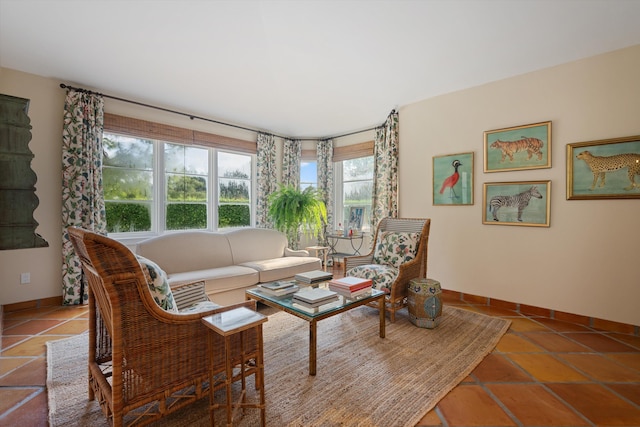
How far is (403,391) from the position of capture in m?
1.68

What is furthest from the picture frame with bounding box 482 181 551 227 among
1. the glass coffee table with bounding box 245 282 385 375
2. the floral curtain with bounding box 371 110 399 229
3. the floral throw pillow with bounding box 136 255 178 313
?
the floral throw pillow with bounding box 136 255 178 313

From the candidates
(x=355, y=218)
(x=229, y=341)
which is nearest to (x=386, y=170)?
(x=355, y=218)

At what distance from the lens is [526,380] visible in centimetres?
181

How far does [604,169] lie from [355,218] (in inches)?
126

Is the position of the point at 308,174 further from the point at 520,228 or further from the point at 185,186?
the point at 520,228

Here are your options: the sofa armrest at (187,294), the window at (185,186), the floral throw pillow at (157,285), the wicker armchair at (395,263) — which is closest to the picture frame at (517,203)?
the wicker armchair at (395,263)

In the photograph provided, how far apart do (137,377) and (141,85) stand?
128 inches

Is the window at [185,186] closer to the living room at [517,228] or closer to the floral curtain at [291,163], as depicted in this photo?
the living room at [517,228]

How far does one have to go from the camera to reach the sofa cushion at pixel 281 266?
10.5ft

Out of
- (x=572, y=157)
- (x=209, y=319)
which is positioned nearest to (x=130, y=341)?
(x=209, y=319)

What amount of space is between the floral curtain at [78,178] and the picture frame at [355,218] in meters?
3.61

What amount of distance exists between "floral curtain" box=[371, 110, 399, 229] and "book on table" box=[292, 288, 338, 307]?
2287 mm

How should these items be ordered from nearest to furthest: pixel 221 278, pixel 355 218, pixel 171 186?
pixel 221 278 < pixel 171 186 < pixel 355 218

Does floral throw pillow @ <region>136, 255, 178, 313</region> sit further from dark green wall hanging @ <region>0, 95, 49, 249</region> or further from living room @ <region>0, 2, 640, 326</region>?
living room @ <region>0, 2, 640, 326</region>
